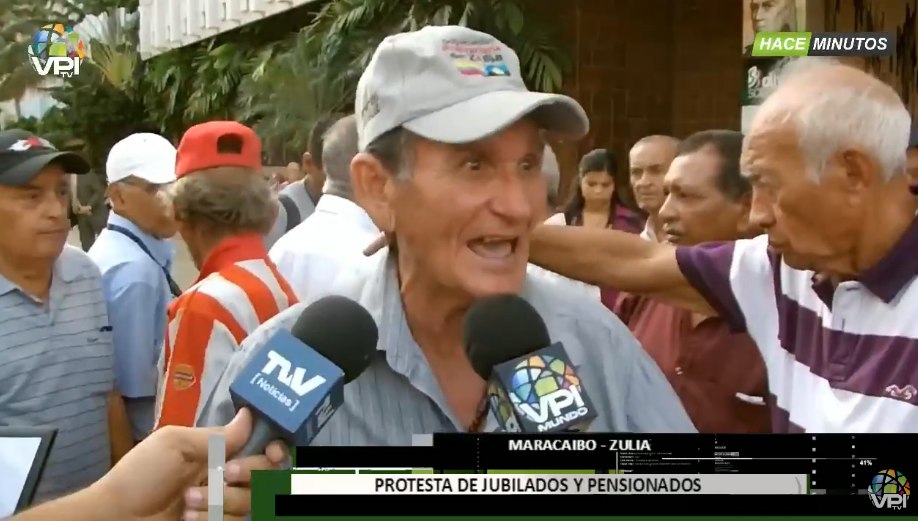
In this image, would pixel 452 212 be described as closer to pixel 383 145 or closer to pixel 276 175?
pixel 383 145

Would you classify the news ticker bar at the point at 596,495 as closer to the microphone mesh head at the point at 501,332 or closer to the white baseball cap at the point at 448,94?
the microphone mesh head at the point at 501,332

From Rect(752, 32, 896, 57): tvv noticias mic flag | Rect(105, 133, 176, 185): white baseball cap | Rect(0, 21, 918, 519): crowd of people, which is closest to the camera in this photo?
Rect(0, 21, 918, 519): crowd of people

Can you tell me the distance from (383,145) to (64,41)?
27.1 inches

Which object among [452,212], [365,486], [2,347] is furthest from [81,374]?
[452,212]

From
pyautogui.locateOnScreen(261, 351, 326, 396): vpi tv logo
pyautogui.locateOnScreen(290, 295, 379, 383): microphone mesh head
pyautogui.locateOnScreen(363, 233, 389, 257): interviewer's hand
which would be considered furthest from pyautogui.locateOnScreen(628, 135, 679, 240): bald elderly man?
pyautogui.locateOnScreen(261, 351, 326, 396): vpi tv logo

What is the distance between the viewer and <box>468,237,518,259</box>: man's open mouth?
4.42ft

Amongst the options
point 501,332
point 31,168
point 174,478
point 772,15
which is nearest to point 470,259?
point 501,332

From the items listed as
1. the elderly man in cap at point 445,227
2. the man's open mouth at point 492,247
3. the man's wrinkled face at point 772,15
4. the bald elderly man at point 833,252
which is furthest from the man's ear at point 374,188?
the man's wrinkled face at point 772,15

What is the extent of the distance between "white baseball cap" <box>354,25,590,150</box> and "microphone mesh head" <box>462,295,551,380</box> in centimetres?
21

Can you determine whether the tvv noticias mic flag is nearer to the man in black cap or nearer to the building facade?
the building facade

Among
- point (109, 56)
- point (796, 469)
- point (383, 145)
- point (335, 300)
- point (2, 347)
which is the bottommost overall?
point (796, 469)

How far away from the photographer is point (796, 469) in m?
1.39

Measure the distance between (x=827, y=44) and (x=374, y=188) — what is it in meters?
0.75

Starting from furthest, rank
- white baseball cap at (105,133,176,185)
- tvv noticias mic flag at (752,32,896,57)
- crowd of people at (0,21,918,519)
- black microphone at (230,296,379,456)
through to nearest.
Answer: white baseball cap at (105,133,176,185) < tvv noticias mic flag at (752,32,896,57) < crowd of people at (0,21,918,519) < black microphone at (230,296,379,456)
